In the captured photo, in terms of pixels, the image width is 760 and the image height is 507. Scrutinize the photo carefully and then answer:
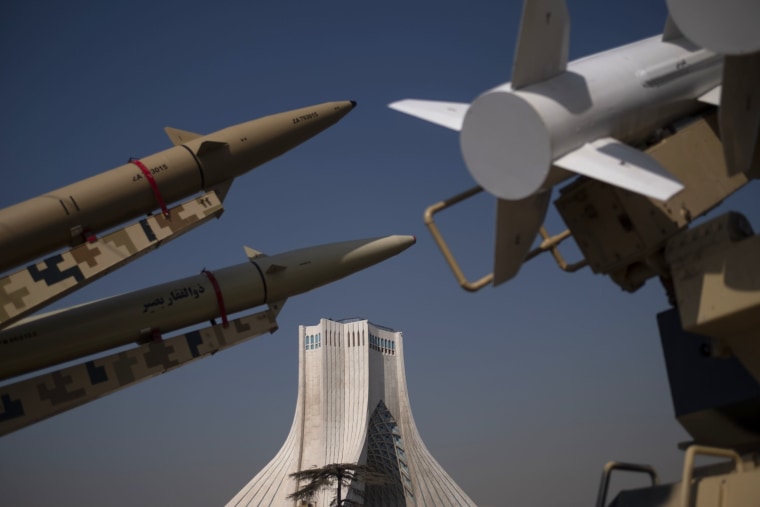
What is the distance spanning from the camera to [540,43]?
3637mm

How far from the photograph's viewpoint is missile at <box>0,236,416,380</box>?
8516 mm

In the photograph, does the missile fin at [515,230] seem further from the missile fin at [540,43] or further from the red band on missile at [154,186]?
the red band on missile at [154,186]

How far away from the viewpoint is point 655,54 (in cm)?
407

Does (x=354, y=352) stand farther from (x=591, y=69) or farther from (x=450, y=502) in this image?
(x=591, y=69)

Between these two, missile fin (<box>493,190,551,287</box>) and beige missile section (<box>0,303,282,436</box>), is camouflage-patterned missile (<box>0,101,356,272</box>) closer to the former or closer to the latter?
beige missile section (<box>0,303,282,436</box>)

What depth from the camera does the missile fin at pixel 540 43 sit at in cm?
359

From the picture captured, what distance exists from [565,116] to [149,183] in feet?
20.7

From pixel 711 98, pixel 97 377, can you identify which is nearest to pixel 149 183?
pixel 97 377

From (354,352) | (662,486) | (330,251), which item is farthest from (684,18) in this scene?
(354,352)

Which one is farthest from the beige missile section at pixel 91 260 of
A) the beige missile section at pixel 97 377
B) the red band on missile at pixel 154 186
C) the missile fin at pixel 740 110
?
the missile fin at pixel 740 110

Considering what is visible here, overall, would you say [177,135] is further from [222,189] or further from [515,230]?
[515,230]

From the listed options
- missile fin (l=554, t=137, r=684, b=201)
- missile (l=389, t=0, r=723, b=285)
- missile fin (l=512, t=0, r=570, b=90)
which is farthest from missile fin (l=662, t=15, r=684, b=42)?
missile fin (l=554, t=137, r=684, b=201)

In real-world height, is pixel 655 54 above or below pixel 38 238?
below

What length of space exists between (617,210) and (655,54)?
0.96 meters
